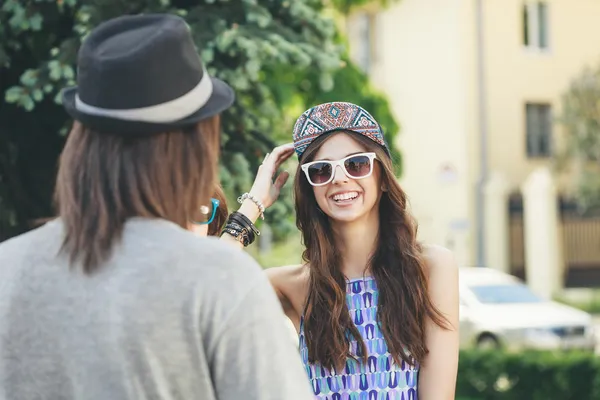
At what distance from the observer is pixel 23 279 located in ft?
5.82

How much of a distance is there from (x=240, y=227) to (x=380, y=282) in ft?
1.41

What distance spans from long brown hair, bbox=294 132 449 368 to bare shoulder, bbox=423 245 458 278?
0.07ft

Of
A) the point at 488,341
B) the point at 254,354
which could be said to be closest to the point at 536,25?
the point at 488,341

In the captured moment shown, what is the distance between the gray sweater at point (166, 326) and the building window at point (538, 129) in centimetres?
2707

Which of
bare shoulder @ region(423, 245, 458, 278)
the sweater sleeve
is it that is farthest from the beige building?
the sweater sleeve

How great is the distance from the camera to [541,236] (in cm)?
2423

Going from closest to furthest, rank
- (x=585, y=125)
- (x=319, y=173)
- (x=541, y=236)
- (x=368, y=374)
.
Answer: (x=368, y=374), (x=319, y=173), (x=541, y=236), (x=585, y=125)

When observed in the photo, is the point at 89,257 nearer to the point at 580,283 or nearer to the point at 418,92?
the point at 418,92

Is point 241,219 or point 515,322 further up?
point 241,219

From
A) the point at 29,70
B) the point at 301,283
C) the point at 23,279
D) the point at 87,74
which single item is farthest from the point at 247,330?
the point at 29,70

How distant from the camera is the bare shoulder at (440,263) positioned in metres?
2.99

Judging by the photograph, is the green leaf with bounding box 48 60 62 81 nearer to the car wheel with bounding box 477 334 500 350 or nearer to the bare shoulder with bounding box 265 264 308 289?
the bare shoulder with bounding box 265 264 308 289

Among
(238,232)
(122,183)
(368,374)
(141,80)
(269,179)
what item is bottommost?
(368,374)

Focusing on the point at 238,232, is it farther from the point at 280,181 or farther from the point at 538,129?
the point at 538,129
